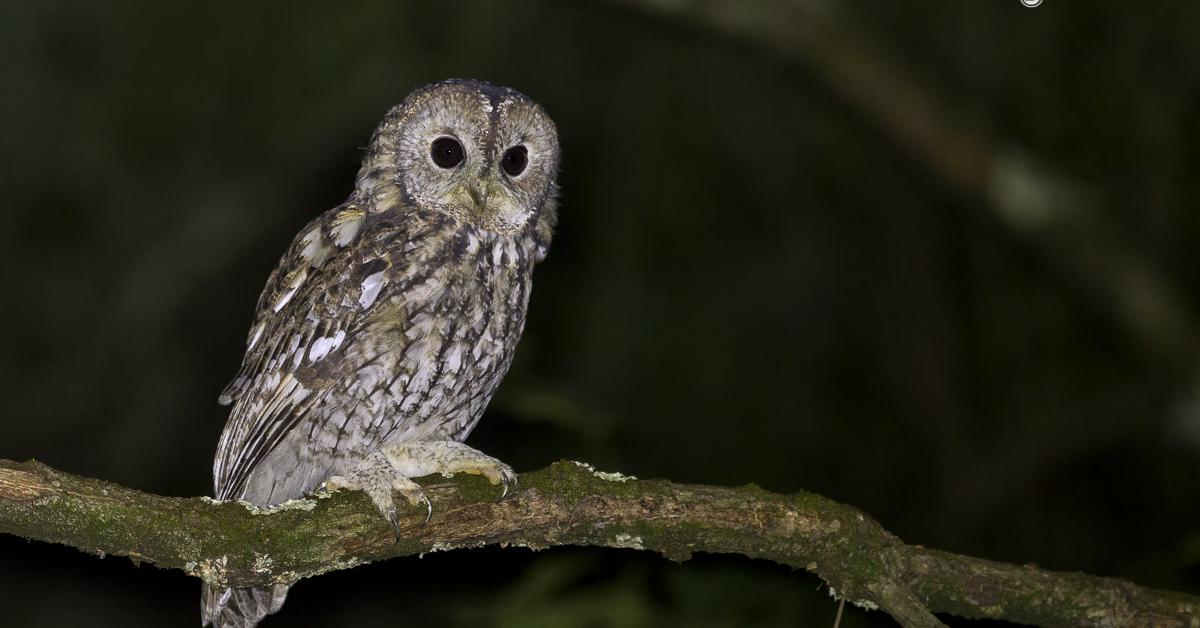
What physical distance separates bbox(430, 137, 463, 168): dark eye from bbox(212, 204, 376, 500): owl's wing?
0.78 ft

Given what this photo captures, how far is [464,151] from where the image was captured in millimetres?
2965

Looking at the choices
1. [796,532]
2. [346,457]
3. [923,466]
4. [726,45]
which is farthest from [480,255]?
[923,466]

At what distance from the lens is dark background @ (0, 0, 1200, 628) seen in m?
4.16

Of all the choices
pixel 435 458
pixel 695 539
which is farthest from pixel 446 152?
pixel 695 539

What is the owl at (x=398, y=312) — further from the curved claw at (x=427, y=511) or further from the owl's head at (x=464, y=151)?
the curved claw at (x=427, y=511)

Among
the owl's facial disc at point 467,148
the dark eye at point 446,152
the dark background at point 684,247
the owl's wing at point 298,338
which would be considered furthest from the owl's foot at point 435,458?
the dark background at point 684,247

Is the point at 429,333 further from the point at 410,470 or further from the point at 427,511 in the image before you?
the point at 427,511

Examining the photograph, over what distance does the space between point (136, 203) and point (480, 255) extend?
97.4 inches

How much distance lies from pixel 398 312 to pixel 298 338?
0.26 m

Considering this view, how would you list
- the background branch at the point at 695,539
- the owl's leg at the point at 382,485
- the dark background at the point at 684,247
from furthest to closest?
1. the dark background at the point at 684,247
2. the owl's leg at the point at 382,485
3. the background branch at the point at 695,539

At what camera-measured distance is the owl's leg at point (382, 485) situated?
2506 millimetres

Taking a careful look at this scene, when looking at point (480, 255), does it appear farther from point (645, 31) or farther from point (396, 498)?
point (645, 31)

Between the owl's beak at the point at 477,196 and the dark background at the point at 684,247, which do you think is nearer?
the owl's beak at the point at 477,196

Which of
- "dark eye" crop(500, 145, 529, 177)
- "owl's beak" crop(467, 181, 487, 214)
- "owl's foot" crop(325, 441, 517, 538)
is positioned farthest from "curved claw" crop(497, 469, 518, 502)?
"dark eye" crop(500, 145, 529, 177)
